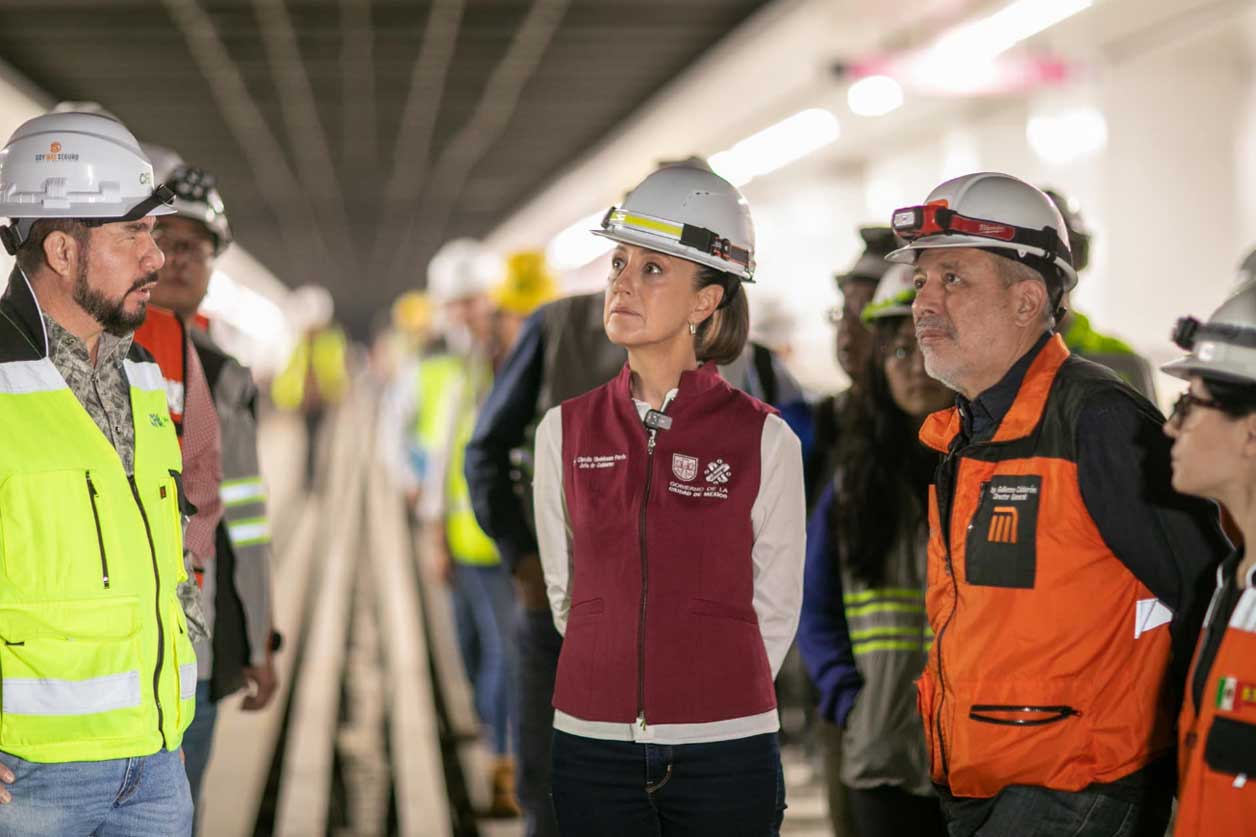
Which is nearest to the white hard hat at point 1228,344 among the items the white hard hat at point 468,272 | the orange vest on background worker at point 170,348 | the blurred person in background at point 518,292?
the orange vest on background worker at point 170,348

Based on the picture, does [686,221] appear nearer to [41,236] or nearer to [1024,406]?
[1024,406]

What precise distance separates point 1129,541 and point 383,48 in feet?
38.0

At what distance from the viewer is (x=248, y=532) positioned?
170 inches

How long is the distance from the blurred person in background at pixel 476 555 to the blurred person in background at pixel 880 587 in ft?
7.12

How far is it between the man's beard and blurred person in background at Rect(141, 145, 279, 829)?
3.62ft

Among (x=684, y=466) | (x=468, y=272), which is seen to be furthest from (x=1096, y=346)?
(x=468, y=272)

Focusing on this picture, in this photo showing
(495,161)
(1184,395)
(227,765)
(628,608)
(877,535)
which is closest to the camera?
(1184,395)

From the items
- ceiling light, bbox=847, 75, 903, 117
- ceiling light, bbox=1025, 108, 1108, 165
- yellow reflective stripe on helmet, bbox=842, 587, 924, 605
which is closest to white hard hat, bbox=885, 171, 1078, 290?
yellow reflective stripe on helmet, bbox=842, 587, 924, 605

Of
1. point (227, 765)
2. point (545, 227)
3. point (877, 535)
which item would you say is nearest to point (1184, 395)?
point (877, 535)

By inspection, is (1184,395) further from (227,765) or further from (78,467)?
(227,765)

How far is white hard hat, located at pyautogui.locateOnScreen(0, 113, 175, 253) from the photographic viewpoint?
2938 millimetres

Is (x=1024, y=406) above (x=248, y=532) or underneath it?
above

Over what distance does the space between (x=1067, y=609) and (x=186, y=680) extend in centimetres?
175

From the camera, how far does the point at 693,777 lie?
2936 millimetres
